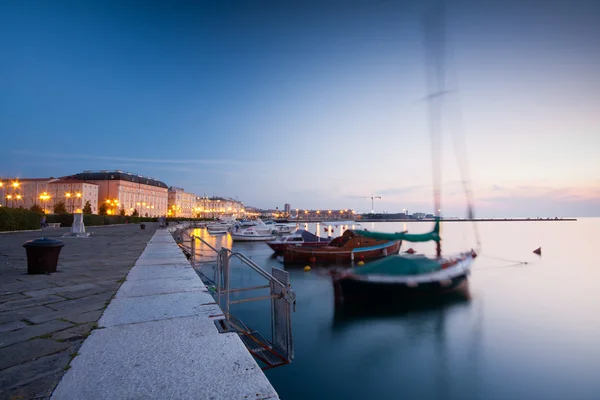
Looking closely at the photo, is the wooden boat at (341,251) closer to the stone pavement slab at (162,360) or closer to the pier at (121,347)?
the pier at (121,347)

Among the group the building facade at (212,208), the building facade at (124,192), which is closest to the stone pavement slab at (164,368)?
the building facade at (124,192)

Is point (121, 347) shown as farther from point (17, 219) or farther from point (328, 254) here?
point (17, 219)

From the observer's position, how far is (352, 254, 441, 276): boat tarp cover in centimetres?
1394

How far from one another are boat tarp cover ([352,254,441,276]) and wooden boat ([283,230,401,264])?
8255mm

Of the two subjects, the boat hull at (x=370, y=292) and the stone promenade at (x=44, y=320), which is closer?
the stone promenade at (x=44, y=320)

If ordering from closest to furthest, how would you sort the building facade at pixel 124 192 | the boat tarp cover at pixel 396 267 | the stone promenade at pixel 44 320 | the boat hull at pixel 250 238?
the stone promenade at pixel 44 320, the boat tarp cover at pixel 396 267, the boat hull at pixel 250 238, the building facade at pixel 124 192

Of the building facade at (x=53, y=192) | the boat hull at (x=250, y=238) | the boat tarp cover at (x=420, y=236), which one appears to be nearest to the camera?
the boat tarp cover at (x=420, y=236)

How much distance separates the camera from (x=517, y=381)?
830 centimetres

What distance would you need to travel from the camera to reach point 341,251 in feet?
78.1

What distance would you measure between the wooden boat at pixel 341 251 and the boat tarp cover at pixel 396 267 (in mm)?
8255

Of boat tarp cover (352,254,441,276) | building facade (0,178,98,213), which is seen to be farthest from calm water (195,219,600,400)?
building facade (0,178,98,213)

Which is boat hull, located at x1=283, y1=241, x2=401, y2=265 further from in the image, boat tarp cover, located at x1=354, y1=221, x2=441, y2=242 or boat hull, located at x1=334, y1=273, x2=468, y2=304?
boat hull, located at x1=334, y1=273, x2=468, y2=304

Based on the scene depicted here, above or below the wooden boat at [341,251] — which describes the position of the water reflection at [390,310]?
below

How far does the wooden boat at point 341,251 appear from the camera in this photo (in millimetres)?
23766
